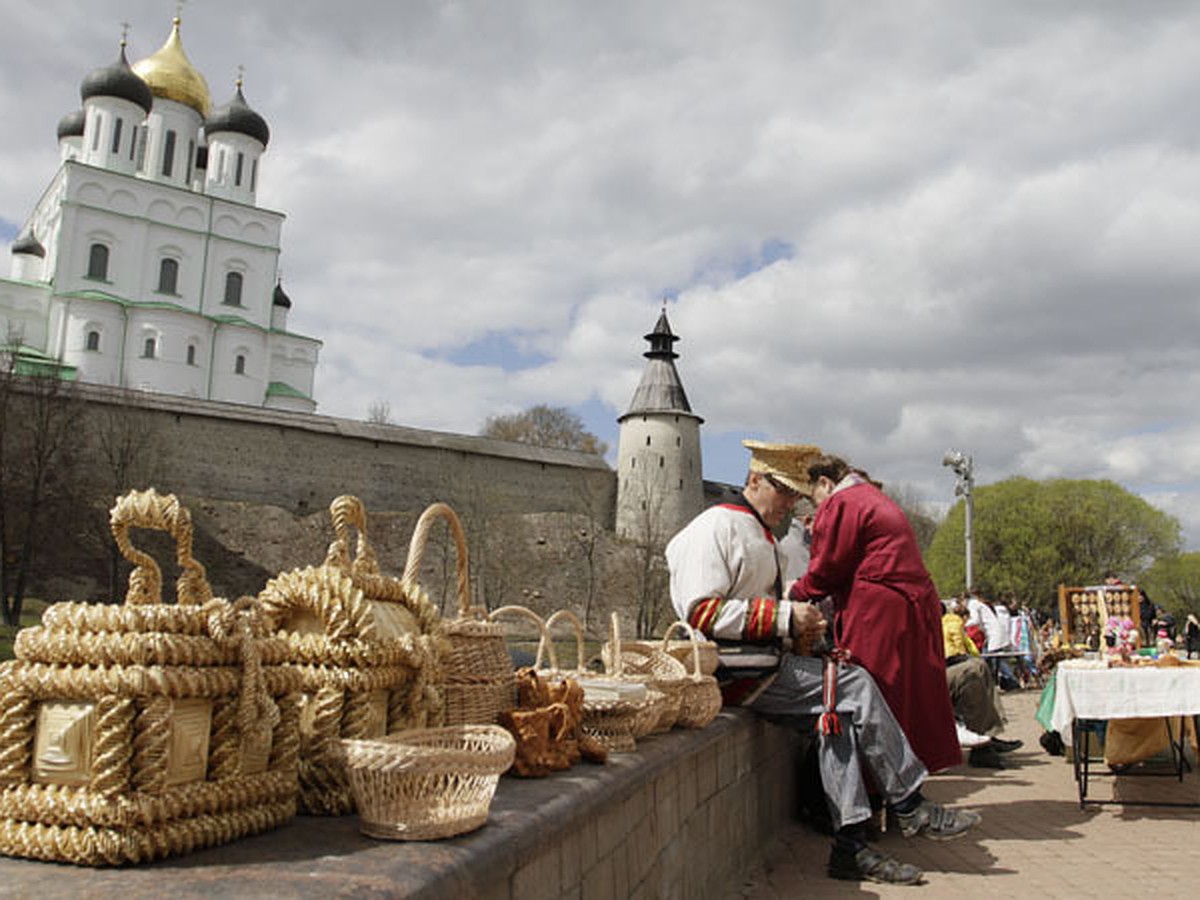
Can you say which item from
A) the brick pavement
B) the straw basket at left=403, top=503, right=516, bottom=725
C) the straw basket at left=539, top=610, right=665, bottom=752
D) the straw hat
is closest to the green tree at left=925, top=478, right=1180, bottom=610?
the brick pavement

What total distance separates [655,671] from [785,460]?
5.47 ft

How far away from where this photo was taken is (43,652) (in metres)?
1.86

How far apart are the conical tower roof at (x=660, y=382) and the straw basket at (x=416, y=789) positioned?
45.3 metres

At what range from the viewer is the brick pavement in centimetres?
412

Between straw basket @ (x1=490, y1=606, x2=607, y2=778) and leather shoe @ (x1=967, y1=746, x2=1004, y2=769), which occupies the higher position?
straw basket @ (x1=490, y1=606, x2=607, y2=778)

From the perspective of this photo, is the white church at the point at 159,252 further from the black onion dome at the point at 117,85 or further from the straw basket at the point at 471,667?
the straw basket at the point at 471,667

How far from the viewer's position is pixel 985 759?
307 inches

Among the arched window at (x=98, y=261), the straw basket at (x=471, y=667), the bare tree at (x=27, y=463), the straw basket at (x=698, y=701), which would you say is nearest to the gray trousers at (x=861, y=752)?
the straw basket at (x=698, y=701)

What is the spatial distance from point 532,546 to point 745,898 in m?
38.4

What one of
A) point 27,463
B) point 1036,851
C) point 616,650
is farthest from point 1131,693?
point 27,463

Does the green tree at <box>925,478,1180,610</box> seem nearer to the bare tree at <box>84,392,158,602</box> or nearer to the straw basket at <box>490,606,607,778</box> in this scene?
the bare tree at <box>84,392,158,602</box>

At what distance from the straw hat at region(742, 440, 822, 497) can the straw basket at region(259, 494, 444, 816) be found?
2.98 m

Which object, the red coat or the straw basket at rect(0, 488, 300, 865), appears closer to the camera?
the straw basket at rect(0, 488, 300, 865)

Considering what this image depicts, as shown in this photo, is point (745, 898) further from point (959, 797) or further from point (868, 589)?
point (959, 797)
